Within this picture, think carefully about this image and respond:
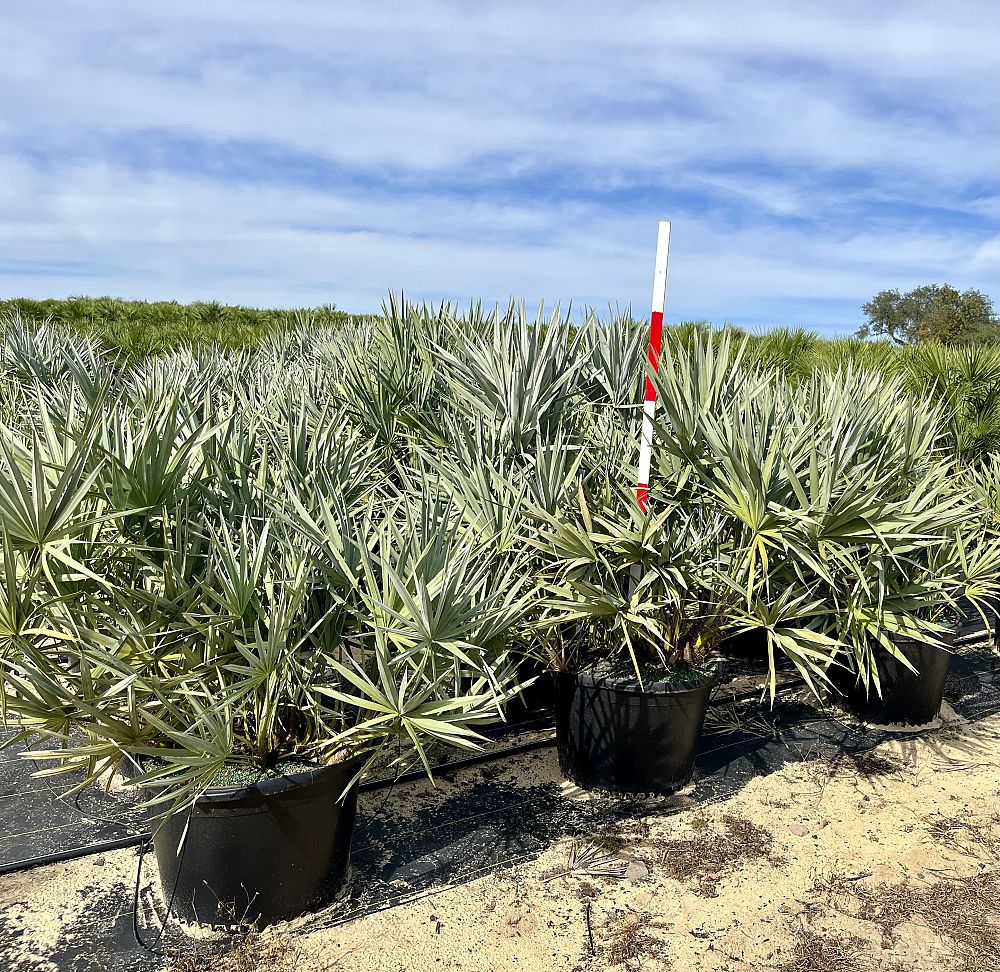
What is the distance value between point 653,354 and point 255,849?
5.82ft

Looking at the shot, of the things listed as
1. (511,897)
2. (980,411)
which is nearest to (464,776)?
(511,897)

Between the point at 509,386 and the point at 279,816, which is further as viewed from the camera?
the point at 509,386

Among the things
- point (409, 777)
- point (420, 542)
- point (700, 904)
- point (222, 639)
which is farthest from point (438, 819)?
point (420, 542)

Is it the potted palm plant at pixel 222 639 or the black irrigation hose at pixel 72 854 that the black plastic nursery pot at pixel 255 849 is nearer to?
the potted palm plant at pixel 222 639

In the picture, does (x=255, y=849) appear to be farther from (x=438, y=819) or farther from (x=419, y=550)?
(x=419, y=550)

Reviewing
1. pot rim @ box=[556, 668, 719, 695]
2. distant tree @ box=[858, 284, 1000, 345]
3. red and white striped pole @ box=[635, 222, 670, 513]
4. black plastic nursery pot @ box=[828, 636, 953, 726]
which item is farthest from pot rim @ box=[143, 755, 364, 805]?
distant tree @ box=[858, 284, 1000, 345]

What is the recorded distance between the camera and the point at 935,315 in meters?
35.4

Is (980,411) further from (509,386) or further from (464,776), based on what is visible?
(464,776)

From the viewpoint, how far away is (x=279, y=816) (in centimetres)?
194

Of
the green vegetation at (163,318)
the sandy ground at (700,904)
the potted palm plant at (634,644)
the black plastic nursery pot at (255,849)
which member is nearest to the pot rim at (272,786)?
the black plastic nursery pot at (255,849)

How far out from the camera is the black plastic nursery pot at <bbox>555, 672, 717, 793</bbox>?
2.56 meters

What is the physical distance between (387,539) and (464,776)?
1189mm

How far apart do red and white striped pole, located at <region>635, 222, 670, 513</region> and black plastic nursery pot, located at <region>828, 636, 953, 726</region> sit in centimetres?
138

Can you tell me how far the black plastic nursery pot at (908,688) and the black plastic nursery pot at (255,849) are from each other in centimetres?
220
